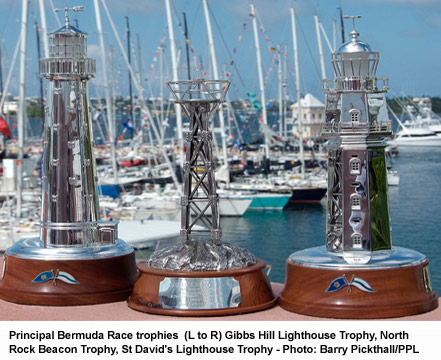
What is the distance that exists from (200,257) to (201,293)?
0.90 metres

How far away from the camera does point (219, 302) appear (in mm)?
23891

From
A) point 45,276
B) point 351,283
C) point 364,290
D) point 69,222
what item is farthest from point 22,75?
point 364,290

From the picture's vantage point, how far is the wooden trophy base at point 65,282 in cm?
2570

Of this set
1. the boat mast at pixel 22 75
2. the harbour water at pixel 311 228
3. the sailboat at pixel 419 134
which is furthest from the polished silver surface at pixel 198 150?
the sailboat at pixel 419 134

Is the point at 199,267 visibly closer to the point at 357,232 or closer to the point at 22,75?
the point at 357,232

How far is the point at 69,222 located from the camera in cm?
2638

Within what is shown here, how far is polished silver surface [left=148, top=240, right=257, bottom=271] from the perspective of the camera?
2411 cm

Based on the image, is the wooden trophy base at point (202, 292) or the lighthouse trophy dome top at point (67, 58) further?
the lighthouse trophy dome top at point (67, 58)

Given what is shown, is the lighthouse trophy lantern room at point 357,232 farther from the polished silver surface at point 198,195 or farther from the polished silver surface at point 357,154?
the polished silver surface at point 198,195

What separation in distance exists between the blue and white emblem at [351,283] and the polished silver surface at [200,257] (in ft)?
8.06

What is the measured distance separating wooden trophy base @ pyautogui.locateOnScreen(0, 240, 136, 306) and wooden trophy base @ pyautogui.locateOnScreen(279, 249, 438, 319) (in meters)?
5.31

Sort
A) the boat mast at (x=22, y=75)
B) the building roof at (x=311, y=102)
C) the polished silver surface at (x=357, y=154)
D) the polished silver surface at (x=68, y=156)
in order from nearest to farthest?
the polished silver surface at (x=357, y=154) → the polished silver surface at (x=68, y=156) → the boat mast at (x=22, y=75) → the building roof at (x=311, y=102)
